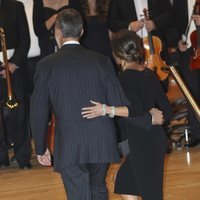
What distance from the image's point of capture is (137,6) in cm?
598

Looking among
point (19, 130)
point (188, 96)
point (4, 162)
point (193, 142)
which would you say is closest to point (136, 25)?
point (19, 130)

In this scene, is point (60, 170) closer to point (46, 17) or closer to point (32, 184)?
point (32, 184)

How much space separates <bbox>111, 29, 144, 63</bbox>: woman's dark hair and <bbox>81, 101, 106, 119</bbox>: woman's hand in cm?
49

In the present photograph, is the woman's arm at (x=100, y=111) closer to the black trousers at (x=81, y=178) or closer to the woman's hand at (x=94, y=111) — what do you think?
the woman's hand at (x=94, y=111)

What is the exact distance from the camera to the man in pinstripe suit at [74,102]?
11.0ft

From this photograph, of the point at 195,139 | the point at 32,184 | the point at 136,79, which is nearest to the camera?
the point at 136,79

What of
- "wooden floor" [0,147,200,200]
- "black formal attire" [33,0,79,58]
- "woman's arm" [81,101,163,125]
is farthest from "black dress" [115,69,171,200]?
"black formal attire" [33,0,79,58]

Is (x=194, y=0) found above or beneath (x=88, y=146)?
above

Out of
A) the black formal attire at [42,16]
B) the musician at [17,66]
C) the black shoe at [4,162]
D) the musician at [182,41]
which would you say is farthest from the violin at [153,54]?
the black shoe at [4,162]

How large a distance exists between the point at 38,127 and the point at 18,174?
266 centimetres

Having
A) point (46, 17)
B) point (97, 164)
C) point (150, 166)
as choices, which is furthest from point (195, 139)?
point (97, 164)

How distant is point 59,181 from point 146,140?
6.46ft

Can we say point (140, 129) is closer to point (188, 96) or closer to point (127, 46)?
point (127, 46)

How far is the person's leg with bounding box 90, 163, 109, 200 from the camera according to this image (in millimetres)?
3490
